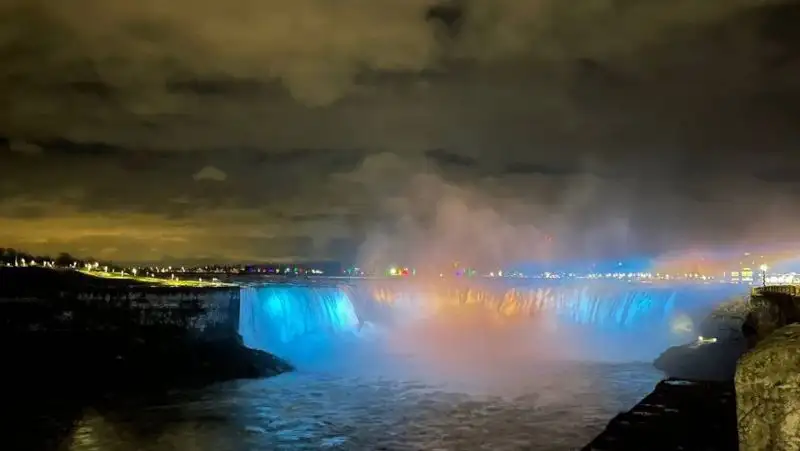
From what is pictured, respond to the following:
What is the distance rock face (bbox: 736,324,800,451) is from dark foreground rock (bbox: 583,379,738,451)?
8.25 m

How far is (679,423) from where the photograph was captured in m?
13.5

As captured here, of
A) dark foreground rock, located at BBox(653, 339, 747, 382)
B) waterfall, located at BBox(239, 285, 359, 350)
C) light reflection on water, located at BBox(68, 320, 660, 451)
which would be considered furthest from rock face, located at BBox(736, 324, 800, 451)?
waterfall, located at BBox(239, 285, 359, 350)

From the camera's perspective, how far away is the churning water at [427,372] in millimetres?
26406

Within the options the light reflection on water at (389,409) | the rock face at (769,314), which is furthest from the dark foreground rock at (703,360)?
the rock face at (769,314)

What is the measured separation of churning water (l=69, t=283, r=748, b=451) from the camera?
86.6ft

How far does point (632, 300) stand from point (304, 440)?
4786cm

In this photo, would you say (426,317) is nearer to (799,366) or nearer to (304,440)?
(304,440)

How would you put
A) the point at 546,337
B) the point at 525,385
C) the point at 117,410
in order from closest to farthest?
the point at 117,410 → the point at 525,385 → the point at 546,337

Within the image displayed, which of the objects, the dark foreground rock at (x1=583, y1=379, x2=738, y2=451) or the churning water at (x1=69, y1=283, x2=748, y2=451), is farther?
the churning water at (x1=69, y1=283, x2=748, y2=451)

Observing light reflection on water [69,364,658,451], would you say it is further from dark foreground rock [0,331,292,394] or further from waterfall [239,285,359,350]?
waterfall [239,285,359,350]

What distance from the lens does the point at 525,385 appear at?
38.0 metres

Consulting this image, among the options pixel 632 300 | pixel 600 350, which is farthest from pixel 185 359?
pixel 632 300

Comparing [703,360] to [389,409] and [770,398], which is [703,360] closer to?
[389,409]

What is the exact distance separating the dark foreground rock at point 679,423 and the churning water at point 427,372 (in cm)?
841
